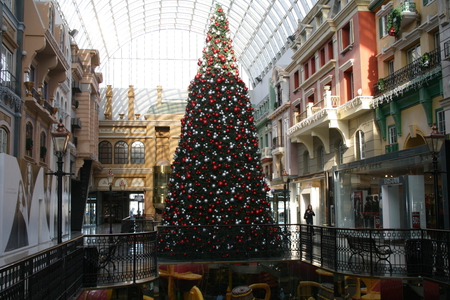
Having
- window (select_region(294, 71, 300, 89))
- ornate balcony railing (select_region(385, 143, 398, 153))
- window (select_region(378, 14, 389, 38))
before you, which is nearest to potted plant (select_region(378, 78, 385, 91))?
window (select_region(378, 14, 389, 38))

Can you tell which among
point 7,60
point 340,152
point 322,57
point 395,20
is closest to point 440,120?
point 395,20

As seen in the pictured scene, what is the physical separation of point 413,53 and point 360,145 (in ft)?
18.3

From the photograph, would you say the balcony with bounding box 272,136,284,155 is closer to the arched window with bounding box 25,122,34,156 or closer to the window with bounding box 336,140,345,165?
the window with bounding box 336,140,345,165

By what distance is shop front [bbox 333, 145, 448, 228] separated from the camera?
1625cm

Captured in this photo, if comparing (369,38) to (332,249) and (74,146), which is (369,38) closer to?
(332,249)

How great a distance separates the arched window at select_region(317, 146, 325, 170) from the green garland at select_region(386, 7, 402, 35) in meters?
10.6

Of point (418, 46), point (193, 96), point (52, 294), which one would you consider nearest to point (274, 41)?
point (418, 46)

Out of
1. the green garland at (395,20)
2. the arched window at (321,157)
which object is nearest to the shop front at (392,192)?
the green garland at (395,20)

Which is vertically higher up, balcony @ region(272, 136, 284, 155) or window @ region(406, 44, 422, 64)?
window @ region(406, 44, 422, 64)

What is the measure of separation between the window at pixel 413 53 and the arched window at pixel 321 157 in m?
10.4

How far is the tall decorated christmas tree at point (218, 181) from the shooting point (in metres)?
15.0

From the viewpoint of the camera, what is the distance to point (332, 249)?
41.5 feet

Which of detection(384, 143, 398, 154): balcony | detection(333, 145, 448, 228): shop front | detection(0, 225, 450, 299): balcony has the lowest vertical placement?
Result: detection(0, 225, 450, 299): balcony

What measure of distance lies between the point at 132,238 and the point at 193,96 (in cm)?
663
